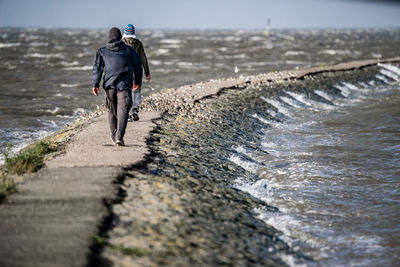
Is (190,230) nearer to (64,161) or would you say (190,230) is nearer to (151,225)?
(151,225)

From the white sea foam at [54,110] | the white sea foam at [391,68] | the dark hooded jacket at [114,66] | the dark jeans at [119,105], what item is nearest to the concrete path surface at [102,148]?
the dark jeans at [119,105]

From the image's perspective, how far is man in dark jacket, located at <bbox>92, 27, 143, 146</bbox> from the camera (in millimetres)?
9414

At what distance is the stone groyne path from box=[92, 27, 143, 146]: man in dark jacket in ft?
3.01

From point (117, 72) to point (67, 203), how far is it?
3.61 metres

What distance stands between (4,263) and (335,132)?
47.5 feet

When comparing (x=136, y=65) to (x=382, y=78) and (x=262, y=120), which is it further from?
(x=382, y=78)

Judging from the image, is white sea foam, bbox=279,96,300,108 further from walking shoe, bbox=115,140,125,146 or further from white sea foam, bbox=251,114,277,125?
walking shoe, bbox=115,140,125,146

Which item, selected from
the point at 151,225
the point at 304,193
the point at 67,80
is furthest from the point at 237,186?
the point at 67,80

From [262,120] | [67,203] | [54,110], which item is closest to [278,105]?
[262,120]

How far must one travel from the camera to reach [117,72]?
944cm

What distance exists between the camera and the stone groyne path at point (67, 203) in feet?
17.3

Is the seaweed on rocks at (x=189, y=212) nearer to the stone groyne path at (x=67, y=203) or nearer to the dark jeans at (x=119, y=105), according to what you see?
the stone groyne path at (x=67, y=203)

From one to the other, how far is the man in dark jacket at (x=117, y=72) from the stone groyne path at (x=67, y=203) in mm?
917

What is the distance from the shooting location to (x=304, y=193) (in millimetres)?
10391
